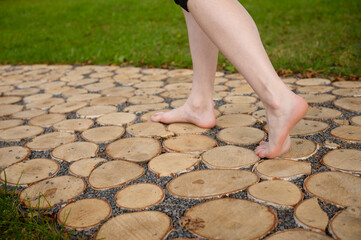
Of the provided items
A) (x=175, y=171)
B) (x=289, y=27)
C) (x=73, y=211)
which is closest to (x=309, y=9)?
(x=289, y=27)

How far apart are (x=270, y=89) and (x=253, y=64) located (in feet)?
0.36

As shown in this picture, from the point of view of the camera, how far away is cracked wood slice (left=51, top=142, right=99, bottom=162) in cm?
139

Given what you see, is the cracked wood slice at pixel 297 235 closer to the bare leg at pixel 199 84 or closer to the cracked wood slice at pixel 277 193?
the cracked wood slice at pixel 277 193

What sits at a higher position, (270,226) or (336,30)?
(336,30)

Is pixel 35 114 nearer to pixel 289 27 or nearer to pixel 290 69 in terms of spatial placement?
pixel 290 69

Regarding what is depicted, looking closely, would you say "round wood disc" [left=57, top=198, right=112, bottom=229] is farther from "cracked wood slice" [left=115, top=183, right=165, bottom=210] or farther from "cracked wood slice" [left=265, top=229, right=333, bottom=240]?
"cracked wood slice" [left=265, top=229, right=333, bottom=240]

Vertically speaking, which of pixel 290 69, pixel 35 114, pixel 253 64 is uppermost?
pixel 253 64

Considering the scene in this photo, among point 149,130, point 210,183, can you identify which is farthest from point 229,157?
point 149,130

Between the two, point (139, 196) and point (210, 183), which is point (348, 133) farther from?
point (139, 196)

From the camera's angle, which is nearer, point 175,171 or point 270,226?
point 270,226

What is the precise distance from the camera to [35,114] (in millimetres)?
1971

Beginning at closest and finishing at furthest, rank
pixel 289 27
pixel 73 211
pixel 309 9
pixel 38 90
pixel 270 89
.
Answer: pixel 73 211 < pixel 270 89 < pixel 38 90 < pixel 289 27 < pixel 309 9

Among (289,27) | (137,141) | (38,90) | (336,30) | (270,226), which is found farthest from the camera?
(289,27)

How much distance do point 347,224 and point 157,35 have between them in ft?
12.7
